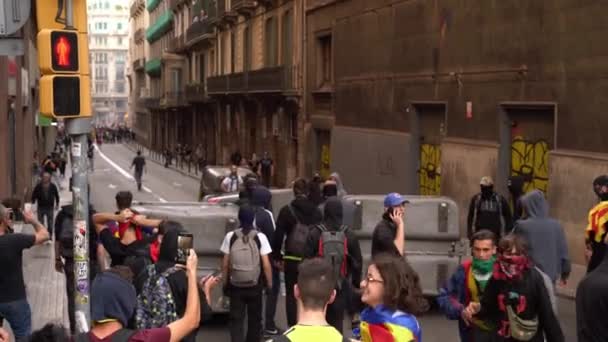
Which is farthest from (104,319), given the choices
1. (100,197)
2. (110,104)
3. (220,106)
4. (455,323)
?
(110,104)

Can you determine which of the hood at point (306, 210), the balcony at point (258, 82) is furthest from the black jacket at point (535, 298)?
the balcony at point (258, 82)

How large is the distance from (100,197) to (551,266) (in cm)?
3104

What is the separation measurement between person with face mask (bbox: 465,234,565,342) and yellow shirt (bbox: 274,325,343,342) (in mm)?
2264

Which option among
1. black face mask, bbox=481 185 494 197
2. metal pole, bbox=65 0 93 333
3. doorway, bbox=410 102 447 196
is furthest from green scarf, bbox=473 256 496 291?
doorway, bbox=410 102 447 196

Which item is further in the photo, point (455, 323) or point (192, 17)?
point (192, 17)

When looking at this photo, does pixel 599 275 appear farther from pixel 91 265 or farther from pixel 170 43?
pixel 170 43

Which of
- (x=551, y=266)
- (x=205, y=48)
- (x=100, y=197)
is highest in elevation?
(x=205, y=48)

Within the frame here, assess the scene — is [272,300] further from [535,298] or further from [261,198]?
[535,298]

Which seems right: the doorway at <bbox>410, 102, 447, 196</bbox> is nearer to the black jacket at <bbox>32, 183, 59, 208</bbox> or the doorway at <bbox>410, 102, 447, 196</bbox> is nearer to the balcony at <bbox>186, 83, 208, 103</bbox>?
the black jacket at <bbox>32, 183, 59, 208</bbox>

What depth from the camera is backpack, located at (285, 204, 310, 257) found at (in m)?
9.98

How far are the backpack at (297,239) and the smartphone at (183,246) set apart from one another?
129 inches

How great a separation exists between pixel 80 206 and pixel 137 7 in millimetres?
103269

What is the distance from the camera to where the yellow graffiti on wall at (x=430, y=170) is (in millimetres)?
22891

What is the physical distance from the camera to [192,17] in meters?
65.2
